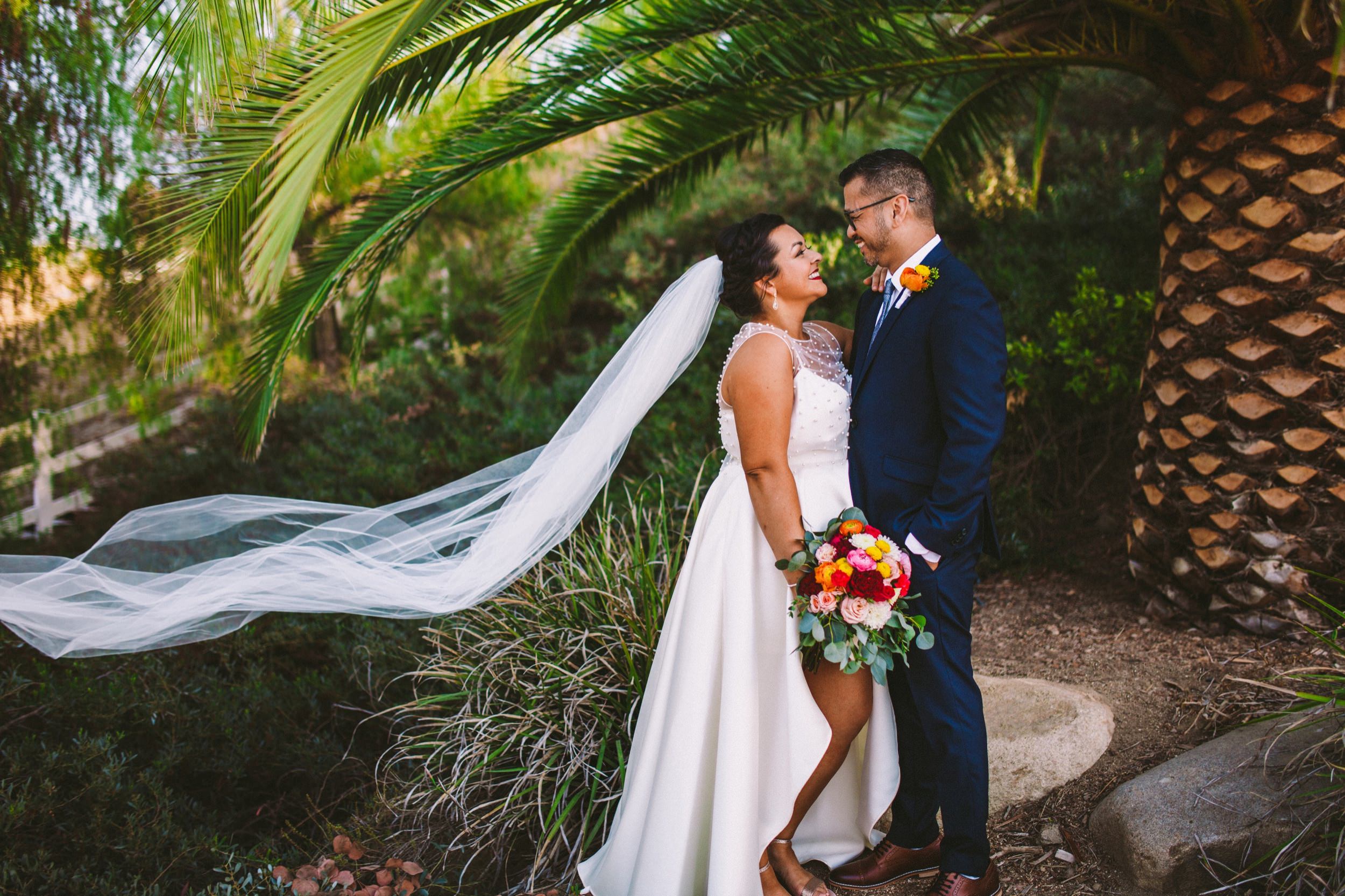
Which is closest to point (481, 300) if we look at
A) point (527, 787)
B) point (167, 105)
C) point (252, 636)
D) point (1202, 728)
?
point (167, 105)

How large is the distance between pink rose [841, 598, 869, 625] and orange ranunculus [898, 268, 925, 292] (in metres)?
A: 0.98

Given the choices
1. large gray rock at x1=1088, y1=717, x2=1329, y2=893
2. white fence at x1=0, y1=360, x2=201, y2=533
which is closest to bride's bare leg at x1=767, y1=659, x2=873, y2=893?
large gray rock at x1=1088, y1=717, x2=1329, y2=893

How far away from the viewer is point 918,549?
2.67 metres

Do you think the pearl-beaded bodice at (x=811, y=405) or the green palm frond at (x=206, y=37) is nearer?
the green palm frond at (x=206, y=37)

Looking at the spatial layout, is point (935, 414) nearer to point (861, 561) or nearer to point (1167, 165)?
point (861, 561)

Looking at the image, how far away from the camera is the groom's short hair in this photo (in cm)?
285

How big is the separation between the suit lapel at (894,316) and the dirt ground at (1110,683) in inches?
66.3

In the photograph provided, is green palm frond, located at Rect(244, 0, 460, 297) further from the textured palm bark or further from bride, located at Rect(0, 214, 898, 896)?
the textured palm bark

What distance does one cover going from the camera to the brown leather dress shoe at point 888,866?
2.97 metres

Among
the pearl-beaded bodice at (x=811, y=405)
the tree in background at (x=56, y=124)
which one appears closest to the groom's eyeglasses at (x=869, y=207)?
the pearl-beaded bodice at (x=811, y=405)

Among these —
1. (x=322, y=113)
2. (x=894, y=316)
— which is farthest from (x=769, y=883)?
(x=322, y=113)

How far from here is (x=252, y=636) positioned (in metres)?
4.85

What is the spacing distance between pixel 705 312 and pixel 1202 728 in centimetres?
238

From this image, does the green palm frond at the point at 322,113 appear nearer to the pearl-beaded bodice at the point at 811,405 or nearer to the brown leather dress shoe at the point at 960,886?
the pearl-beaded bodice at the point at 811,405
